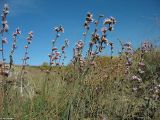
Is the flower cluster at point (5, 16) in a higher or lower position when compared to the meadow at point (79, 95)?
higher

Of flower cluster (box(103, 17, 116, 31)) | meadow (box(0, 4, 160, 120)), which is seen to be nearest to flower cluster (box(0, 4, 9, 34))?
meadow (box(0, 4, 160, 120))

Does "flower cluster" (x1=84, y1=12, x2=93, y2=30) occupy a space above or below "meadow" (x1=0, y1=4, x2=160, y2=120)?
above

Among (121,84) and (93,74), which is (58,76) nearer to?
(93,74)

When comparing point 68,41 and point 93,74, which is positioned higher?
point 68,41

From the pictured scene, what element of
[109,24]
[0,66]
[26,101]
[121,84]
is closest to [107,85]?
[121,84]

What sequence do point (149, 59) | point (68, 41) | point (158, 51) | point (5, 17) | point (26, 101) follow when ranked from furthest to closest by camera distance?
point (158, 51), point (149, 59), point (68, 41), point (26, 101), point (5, 17)

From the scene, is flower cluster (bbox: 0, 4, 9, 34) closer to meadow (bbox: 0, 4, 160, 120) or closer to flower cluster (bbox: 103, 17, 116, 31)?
meadow (bbox: 0, 4, 160, 120)

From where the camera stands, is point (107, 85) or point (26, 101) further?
point (107, 85)

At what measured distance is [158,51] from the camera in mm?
11008

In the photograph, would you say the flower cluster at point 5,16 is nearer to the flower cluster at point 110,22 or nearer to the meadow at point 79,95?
the meadow at point 79,95

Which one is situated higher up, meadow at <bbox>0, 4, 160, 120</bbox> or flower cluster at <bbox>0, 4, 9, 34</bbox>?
flower cluster at <bbox>0, 4, 9, 34</bbox>

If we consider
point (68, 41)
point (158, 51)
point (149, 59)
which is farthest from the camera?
point (158, 51)

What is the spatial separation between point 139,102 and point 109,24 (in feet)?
7.11

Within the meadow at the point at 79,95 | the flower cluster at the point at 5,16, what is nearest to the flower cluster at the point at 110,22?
the meadow at the point at 79,95
